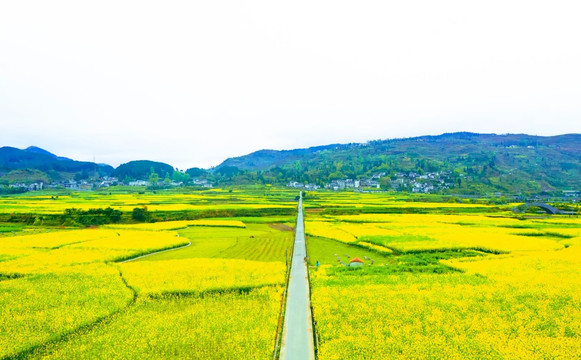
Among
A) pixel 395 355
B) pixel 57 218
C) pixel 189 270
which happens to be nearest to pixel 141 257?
pixel 189 270

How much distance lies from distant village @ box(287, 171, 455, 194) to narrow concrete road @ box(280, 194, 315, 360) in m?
116

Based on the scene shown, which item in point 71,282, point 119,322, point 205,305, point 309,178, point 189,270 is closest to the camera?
point 119,322

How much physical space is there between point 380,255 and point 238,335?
20718 millimetres

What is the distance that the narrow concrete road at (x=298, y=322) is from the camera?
14.7 m

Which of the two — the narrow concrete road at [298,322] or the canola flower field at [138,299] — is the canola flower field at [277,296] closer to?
the canola flower field at [138,299]

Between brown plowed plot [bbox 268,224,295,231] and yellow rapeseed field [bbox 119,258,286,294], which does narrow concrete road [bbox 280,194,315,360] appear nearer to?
yellow rapeseed field [bbox 119,258,286,294]

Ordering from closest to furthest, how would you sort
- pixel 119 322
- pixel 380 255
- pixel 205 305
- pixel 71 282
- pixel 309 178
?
pixel 119 322 < pixel 205 305 < pixel 71 282 < pixel 380 255 < pixel 309 178

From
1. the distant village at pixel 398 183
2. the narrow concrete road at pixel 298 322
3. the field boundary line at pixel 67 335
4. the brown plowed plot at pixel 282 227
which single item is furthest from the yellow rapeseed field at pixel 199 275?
the distant village at pixel 398 183

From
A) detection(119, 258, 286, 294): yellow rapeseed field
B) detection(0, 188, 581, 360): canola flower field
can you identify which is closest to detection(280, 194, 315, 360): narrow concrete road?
detection(0, 188, 581, 360): canola flower field

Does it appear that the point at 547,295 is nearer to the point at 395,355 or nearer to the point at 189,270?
the point at 395,355

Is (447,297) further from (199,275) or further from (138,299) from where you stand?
(138,299)

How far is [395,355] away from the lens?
1398 centimetres

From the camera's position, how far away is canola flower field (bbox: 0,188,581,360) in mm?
14883

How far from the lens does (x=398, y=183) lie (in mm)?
151500
